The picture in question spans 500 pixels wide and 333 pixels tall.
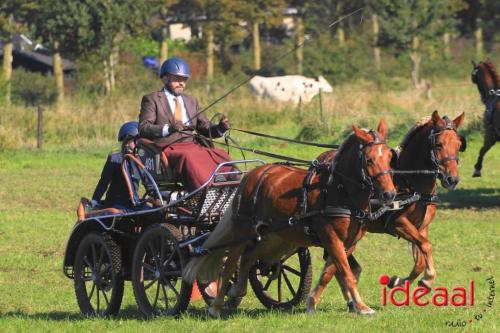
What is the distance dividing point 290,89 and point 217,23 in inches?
645

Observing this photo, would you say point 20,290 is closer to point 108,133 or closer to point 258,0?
point 108,133

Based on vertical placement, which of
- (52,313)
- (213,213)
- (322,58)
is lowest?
(52,313)

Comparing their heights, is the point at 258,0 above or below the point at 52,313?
above

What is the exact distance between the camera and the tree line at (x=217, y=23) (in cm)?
4209

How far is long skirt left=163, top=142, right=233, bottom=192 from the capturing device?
382 inches

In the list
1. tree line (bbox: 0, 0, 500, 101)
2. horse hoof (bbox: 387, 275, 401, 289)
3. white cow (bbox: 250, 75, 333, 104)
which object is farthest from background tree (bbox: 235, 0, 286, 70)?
horse hoof (bbox: 387, 275, 401, 289)

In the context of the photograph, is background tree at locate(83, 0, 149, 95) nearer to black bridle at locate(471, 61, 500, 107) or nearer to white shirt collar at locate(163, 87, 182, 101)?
black bridle at locate(471, 61, 500, 107)

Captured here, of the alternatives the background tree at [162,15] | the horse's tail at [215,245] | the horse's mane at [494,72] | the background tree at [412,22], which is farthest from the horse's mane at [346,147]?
the background tree at [412,22]

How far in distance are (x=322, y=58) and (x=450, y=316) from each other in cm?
4575

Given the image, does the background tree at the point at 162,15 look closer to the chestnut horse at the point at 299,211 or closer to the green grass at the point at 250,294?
the green grass at the point at 250,294

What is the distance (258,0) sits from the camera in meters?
55.0

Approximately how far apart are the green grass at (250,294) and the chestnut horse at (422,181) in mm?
569

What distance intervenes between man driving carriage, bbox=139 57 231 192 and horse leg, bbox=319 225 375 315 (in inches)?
53.7

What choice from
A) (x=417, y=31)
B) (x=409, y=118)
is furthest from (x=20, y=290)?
(x=417, y=31)
